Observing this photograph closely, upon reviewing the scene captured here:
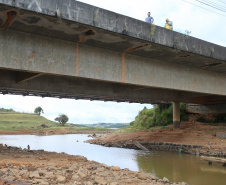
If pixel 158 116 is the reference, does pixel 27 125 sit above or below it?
below

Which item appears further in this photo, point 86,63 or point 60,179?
point 86,63

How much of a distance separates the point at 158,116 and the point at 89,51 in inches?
953

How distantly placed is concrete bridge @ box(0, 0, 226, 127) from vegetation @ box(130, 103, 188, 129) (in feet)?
51.6

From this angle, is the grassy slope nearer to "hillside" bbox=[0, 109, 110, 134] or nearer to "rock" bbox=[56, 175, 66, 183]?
"hillside" bbox=[0, 109, 110, 134]

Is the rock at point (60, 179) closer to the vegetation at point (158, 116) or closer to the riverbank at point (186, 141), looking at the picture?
the riverbank at point (186, 141)

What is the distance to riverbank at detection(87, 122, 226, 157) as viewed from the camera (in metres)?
18.0

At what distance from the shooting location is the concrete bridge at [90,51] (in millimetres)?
A: 8875

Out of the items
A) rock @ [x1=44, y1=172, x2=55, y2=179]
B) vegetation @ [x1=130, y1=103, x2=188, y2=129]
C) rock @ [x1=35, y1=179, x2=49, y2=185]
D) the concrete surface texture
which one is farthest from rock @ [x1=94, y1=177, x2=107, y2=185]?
vegetation @ [x1=130, y1=103, x2=188, y2=129]

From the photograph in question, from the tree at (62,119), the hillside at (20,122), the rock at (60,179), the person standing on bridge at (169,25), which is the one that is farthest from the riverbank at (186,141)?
the tree at (62,119)

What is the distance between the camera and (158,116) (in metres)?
33.7

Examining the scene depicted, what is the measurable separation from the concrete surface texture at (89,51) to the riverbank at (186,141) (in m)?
4.75

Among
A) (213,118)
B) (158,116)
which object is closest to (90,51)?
(213,118)

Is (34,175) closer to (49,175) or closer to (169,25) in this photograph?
(49,175)

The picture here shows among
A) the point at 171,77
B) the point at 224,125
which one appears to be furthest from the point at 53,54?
the point at 224,125
